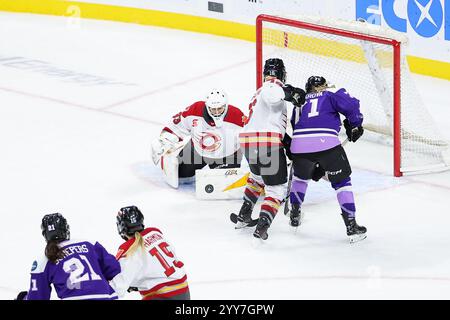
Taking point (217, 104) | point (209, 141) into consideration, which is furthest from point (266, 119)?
point (209, 141)

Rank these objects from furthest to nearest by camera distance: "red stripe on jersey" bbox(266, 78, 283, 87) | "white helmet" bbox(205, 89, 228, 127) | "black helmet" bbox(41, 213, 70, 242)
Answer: "white helmet" bbox(205, 89, 228, 127), "red stripe on jersey" bbox(266, 78, 283, 87), "black helmet" bbox(41, 213, 70, 242)

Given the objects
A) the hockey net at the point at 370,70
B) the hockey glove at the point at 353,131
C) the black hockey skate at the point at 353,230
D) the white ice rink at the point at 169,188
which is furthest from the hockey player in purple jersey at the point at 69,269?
the hockey net at the point at 370,70

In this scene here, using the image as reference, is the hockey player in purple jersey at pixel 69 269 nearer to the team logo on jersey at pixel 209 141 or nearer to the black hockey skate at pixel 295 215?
the black hockey skate at pixel 295 215

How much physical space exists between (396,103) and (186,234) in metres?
1.74

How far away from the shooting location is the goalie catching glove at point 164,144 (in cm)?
786

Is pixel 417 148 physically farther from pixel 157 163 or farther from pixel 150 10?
pixel 150 10

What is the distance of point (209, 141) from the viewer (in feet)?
25.4

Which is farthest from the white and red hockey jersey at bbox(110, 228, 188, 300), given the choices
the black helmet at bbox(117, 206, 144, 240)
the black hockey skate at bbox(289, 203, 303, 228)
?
the black hockey skate at bbox(289, 203, 303, 228)

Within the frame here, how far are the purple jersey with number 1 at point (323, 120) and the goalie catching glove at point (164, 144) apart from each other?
125 cm

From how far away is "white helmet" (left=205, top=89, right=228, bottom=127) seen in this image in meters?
7.51

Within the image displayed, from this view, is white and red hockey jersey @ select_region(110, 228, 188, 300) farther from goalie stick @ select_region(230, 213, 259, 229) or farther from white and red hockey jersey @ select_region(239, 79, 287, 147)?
goalie stick @ select_region(230, 213, 259, 229)

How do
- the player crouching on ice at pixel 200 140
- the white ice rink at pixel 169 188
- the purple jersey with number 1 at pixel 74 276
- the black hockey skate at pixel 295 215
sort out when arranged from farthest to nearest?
1. the player crouching on ice at pixel 200 140
2. the black hockey skate at pixel 295 215
3. the white ice rink at pixel 169 188
4. the purple jersey with number 1 at pixel 74 276

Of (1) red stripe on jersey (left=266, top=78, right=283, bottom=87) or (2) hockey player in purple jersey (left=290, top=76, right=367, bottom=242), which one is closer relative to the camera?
(2) hockey player in purple jersey (left=290, top=76, right=367, bottom=242)

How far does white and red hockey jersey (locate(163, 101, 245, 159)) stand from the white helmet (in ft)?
0.16
